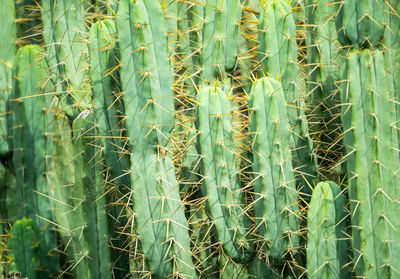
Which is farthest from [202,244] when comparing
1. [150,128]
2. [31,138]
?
[31,138]

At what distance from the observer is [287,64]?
3674 millimetres

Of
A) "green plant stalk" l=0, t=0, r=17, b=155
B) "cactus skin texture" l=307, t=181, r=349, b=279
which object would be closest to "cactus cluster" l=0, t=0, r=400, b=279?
"cactus skin texture" l=307, t=181, r=349, b=279

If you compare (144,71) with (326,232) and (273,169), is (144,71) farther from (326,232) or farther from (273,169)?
(326,232)

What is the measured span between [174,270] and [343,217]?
1.05 meters

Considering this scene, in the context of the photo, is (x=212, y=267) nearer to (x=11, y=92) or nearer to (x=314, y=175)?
(x=314, y=175)

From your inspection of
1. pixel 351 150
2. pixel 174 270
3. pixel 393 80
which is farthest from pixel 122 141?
pixel 393 80

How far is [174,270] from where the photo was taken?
342 centimetres

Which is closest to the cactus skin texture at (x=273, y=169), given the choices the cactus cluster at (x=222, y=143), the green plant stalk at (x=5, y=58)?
the cactus cluster at (x=222, y=143)

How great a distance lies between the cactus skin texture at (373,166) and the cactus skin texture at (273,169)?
0.38 metres

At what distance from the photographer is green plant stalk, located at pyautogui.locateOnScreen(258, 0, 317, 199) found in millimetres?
3617

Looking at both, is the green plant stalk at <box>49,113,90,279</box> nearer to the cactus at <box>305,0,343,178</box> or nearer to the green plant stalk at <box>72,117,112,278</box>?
the green plant stalk at <box>72,117,112,278</box>

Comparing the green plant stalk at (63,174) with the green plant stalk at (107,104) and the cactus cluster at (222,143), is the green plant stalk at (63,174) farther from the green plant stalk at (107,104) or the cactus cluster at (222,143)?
the green plant stalk at (107,104)

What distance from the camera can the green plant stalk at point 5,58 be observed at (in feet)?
15.4

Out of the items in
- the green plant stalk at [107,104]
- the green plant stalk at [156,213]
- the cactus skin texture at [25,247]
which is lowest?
the cactus skin texture at [25,247]
